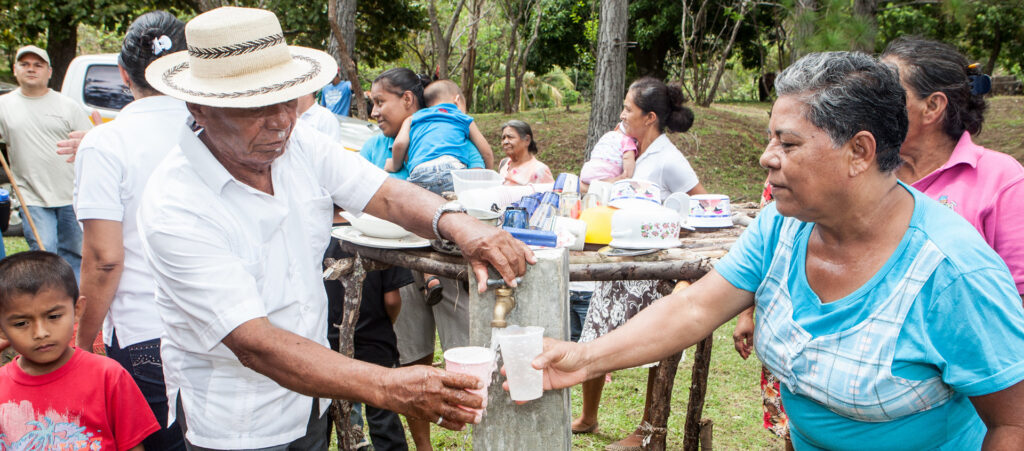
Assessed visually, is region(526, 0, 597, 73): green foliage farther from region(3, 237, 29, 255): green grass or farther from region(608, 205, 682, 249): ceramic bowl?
region(608, 205, 682, 249): ceramic bowl

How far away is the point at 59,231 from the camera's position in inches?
231

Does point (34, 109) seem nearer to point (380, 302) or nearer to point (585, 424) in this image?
point (380, 302)

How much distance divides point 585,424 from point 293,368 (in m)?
2.73

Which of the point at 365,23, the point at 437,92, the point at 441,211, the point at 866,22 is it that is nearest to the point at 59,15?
the point at 365,23

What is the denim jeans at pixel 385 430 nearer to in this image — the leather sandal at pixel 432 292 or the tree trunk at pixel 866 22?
the leather sandal at pixel 432 292

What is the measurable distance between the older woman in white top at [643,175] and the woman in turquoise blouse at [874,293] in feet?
A: 4.93

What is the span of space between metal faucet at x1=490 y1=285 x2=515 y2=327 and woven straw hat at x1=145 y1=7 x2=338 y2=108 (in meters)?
0.78

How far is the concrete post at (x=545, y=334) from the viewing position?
2086mm

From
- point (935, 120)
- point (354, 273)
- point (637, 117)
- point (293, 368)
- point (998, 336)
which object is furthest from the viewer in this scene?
point (637, 117)

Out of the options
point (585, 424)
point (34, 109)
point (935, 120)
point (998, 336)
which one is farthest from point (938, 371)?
point (34, 109)

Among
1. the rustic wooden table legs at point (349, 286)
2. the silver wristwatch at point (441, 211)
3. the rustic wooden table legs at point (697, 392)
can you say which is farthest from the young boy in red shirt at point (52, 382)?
the rustic wooden table legs at point (697, 392)

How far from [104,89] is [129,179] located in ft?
21.5

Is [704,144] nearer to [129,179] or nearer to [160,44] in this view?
[160,44]

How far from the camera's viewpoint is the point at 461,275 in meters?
2.36
